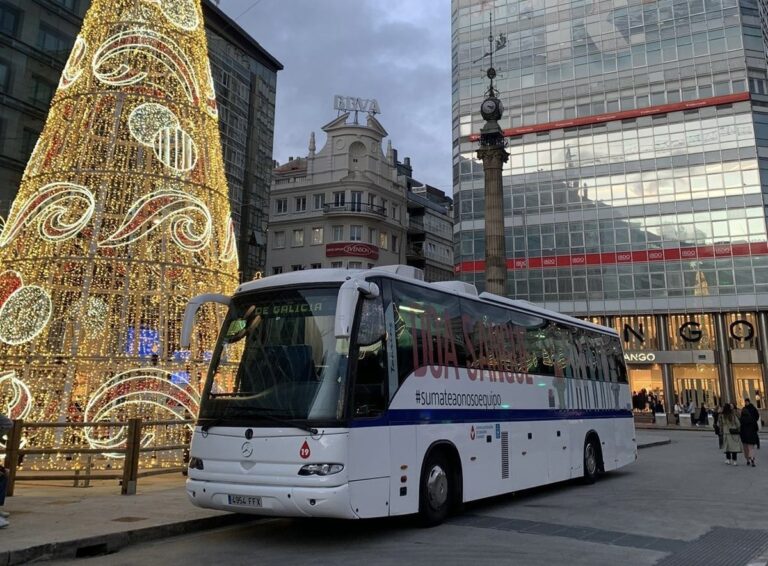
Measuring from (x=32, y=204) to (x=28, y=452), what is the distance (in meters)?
4.26


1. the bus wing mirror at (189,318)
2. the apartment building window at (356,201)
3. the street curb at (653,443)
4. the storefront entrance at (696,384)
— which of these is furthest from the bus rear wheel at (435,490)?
the apartment building window at (356,201)

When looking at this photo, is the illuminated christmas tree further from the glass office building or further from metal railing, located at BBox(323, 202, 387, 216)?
the glass office building

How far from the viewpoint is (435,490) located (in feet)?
28.7

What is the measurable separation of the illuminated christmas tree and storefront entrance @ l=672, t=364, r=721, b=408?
140 ft

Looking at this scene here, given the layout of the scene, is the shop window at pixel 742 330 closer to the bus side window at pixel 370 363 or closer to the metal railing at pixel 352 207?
the metal railing at pixel 352 207

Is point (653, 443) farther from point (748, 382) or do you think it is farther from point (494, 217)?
point (748, 382)

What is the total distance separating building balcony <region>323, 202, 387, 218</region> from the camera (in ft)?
175

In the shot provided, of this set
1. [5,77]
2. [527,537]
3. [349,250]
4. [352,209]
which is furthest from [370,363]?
[352,209]

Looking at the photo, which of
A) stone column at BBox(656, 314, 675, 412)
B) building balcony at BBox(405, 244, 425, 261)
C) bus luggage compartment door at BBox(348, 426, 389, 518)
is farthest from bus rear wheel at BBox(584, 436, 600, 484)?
building balcony at BBox(405, 244, 425, 261)

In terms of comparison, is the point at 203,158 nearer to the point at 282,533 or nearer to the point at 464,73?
the point at 282,533

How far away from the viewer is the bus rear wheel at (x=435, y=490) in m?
8.48

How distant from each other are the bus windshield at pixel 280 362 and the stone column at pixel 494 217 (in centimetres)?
2743

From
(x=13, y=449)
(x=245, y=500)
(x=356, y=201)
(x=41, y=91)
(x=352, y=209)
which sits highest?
(x=356, y=201)

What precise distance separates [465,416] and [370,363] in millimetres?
2420
